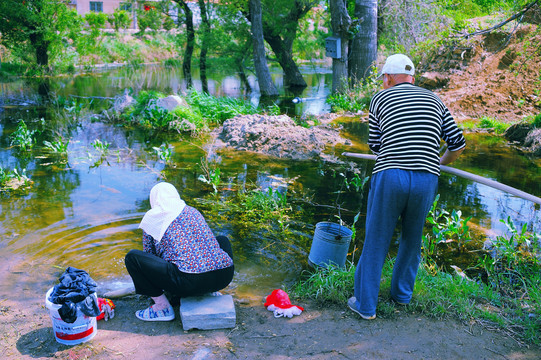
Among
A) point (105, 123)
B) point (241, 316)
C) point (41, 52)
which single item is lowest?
point (241, 316)

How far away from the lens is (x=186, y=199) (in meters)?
6.41

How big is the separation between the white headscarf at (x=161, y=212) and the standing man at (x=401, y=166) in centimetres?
137

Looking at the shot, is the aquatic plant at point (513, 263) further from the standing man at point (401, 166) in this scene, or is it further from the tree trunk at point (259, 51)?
the tree trunk at point (259, 51)

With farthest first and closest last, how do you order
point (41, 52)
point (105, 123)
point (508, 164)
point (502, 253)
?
1. point (41, 52)
2. point (105, 123)
3. point (508, 164)
4. point (502, 253)

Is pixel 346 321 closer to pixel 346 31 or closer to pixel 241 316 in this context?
pixel 241 316

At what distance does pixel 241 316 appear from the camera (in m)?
3.57

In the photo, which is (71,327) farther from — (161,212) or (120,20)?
(120,20)

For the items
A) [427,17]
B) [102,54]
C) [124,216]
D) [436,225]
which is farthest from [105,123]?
[102,54]

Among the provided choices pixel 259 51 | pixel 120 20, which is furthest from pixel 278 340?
pixel 120 20

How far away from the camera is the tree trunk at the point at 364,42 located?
44.9 ft

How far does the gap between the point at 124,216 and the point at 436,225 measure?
3685 mm

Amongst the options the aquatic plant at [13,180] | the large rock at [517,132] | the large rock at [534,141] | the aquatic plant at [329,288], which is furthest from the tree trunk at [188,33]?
the aquatic plant at [329,288]

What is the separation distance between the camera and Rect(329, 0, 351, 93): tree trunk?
524 inches

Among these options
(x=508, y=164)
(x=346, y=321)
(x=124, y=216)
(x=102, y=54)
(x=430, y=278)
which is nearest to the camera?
(x=346, y=321)
